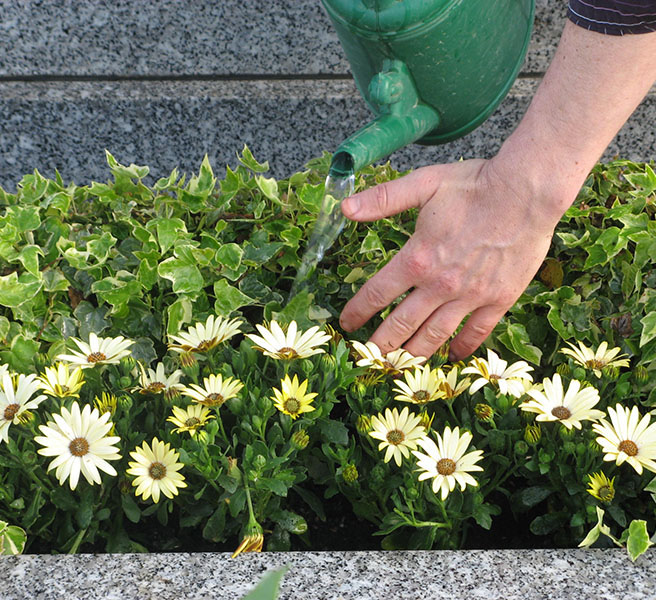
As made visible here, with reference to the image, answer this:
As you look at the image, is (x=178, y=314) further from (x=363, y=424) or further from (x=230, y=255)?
(x=363, y=424)

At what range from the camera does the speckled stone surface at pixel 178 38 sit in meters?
2.38

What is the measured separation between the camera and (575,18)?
121cm

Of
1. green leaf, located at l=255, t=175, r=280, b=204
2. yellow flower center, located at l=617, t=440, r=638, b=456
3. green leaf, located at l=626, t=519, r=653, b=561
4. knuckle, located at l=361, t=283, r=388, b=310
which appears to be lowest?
green leaf, located at l=626, t=519, r=653, b=561

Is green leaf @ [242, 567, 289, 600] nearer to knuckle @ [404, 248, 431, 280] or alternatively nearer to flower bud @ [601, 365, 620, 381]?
knuckle @ [404, 248, 431, 280]

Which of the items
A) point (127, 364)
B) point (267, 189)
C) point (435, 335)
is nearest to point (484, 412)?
point (435, 335)

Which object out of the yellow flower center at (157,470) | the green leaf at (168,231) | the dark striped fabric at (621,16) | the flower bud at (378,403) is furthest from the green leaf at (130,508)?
the dark striped fabric at (621,16)

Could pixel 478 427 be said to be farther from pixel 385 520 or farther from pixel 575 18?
pixel 575 18

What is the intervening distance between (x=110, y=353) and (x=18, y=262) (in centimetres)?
47

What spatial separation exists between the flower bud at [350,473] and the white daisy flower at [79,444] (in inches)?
14.5

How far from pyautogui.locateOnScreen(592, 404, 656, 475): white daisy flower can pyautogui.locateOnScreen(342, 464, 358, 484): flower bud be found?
392 millimetres

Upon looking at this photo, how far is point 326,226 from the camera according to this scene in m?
1.68

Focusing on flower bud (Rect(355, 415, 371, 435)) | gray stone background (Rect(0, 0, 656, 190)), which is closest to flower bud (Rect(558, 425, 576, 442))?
flower bud (Rect(355, 415, 371, 435))

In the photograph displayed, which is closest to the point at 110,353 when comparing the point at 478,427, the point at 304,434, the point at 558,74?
the point at 304,434

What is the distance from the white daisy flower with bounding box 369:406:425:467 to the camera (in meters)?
1.23
